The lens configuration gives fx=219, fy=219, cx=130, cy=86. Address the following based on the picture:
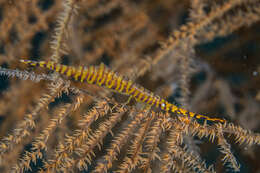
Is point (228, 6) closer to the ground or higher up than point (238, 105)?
higher up

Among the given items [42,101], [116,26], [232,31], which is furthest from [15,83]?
[232,31]

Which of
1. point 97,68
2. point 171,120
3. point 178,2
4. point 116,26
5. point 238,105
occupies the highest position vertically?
point 178,2

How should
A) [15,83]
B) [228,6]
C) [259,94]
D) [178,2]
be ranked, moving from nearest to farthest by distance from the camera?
[228,6]
[15,83]
[259,94]
[178,2]

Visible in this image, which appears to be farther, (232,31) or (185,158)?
(232,31)

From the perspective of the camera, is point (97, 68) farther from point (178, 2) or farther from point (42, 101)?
point (178, 2)

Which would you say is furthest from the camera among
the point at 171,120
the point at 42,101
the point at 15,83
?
the point at 15,83

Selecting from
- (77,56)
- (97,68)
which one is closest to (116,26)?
(77,56)
